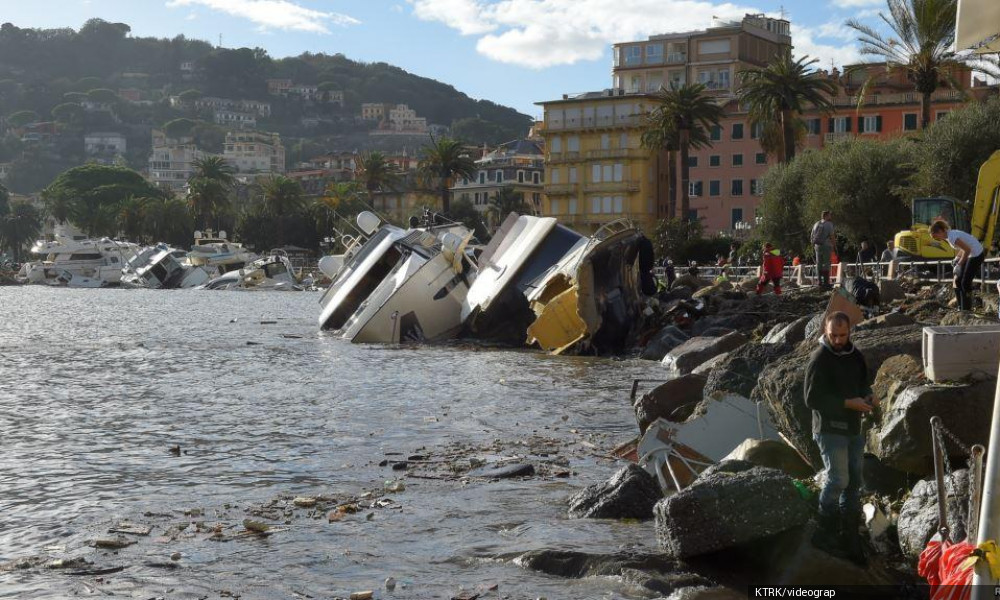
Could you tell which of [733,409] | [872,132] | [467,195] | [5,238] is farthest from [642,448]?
[5,238]

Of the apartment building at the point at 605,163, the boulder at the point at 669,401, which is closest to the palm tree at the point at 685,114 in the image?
the apartment building at the point at 605,163

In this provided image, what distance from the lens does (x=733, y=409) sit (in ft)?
33.9

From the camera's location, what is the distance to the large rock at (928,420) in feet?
26.2

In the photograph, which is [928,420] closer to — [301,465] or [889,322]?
[889,322]

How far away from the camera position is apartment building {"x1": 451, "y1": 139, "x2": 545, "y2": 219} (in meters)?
128

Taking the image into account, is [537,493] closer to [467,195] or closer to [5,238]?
[467,195]

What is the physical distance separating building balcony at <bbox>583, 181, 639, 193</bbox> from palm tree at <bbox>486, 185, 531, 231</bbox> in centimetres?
2426

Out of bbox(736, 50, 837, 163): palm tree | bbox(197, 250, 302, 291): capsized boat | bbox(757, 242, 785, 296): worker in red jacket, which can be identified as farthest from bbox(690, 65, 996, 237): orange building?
bbox(757, 242, 785, 296): worker in red jacket

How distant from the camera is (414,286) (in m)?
30.7

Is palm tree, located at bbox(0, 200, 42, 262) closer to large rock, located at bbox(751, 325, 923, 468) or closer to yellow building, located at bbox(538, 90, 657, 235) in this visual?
yellow building, located at bbox(538, 90, 657, 235)

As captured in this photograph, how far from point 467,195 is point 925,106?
88468 millimetres

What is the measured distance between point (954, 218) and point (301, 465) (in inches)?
1041

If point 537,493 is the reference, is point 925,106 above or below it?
above

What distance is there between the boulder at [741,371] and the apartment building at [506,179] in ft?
369
